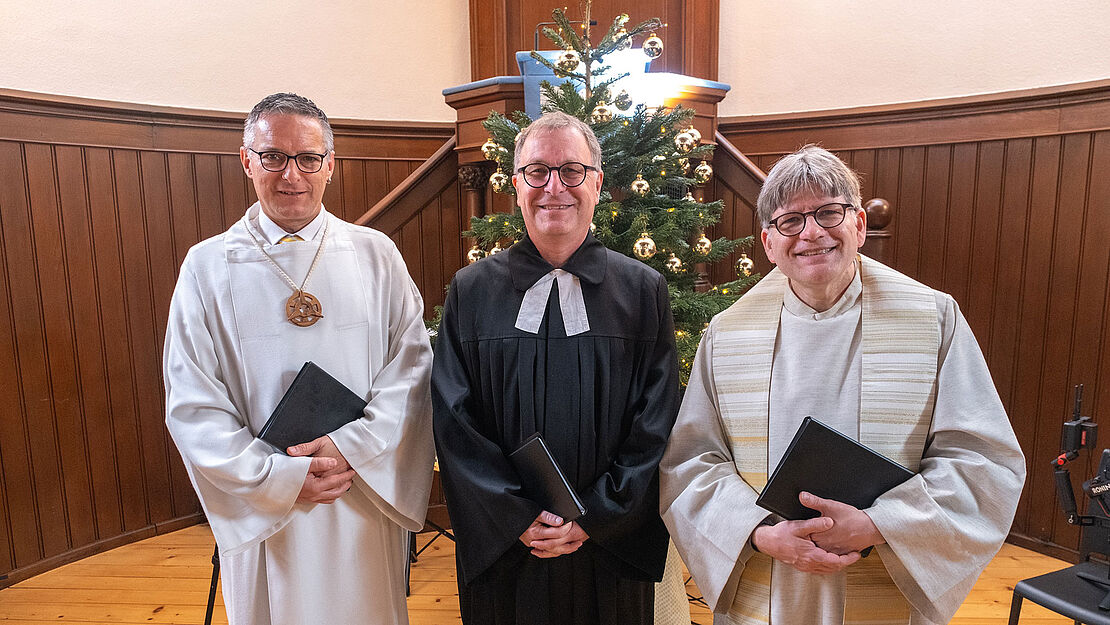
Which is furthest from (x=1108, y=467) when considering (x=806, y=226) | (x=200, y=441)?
(x=200, y=441)

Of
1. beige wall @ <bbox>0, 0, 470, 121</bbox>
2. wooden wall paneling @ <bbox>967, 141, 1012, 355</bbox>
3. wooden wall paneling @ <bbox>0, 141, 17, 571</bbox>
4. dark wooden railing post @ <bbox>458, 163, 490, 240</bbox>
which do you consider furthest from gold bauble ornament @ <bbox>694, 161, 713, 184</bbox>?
wooden wall paneling @ <bbox>0, 141, 17, 571</bbox>

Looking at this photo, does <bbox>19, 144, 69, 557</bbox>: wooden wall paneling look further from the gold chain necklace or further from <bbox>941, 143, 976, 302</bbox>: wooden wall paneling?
<bbox>941, 143, 976, 302</bbox>: wooden wall paneling

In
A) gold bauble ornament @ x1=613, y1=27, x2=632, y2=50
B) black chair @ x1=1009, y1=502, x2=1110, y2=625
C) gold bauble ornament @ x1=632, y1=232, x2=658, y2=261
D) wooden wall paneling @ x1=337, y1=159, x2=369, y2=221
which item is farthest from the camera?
wooden wall paneling @ x1=337, y1=159, x2=369, y2=221

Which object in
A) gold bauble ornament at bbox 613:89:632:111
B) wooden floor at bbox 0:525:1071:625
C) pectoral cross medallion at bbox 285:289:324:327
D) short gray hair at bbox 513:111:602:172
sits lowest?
wooden floor at bbox 0:525:1071:625

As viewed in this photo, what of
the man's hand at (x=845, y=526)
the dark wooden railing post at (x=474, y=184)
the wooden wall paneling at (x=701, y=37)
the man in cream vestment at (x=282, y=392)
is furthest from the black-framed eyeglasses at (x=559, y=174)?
the wooden wall paneling at (x=701, y=37)

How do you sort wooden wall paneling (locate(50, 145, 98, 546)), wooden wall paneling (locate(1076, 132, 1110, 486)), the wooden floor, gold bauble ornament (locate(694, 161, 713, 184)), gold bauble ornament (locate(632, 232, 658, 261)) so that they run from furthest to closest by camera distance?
wooden wall paneling (locate(50, 145, 98, 546)), wooden wall paneling (locate(1076, 132, 1110, 486)), gold bauble ornament (locate(694, 161, 713, 184)), the wooden floor, gold bauble ornament (locate(632, 232, 658, 261))

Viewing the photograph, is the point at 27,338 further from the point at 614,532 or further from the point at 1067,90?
A: the point at 1067,90

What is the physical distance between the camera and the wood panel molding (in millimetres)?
3721

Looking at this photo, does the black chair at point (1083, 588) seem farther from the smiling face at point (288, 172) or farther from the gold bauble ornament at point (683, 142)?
the smiling face at point (288, 172)

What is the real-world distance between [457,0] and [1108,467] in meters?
4.81

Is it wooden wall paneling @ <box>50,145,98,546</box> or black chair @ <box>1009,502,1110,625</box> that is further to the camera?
wooden wall paneling @ <box>50,145,98,546</box>

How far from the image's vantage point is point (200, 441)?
6.54 feet

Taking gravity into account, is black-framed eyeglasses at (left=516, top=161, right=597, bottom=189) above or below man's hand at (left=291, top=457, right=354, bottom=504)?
above

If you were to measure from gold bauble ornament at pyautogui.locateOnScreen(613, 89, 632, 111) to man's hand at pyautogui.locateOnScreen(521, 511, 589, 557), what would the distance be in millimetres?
1905
